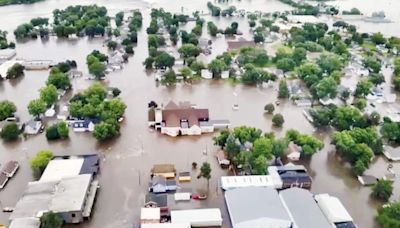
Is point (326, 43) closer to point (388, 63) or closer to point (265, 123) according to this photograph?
point (388, 63)

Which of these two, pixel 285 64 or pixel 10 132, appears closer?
pixel 10 132

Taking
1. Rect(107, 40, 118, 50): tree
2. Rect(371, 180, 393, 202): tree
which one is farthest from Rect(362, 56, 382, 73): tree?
Rect(107, 40, 118, 50): tree

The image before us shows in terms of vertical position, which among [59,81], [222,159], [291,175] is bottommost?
[222,159]

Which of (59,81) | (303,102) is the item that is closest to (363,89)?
(303,102)

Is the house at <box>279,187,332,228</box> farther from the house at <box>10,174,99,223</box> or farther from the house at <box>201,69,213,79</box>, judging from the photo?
the house at <box>201,69,213,79</box>

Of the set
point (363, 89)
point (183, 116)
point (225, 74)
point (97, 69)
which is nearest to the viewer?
point (183, 116)

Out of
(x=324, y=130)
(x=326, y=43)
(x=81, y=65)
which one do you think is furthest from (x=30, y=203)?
(x=326, y=43)

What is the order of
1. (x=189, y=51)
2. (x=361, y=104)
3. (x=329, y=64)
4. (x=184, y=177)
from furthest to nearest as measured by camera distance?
1. (x=189, y=51)
2. (x=329, y=64)
3. (x=361, y=104)
4. (x=184, y=177)

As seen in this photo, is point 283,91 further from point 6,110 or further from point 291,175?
point 6,110
